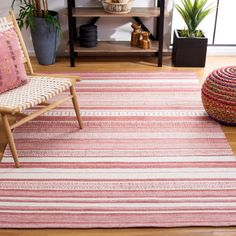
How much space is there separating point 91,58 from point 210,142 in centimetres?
181

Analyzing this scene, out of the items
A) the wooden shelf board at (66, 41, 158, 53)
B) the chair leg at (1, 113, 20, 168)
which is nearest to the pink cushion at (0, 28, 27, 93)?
the chair leg at (1, 113, 20, 168)

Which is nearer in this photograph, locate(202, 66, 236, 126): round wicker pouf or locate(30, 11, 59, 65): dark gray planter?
locate(202, 66, 236, 126): round wicker pouf

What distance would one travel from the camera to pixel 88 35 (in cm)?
374

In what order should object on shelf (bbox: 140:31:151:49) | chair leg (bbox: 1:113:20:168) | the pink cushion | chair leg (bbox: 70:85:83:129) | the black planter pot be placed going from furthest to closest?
object on shelf (bbox: 140:31:151:49)
the black planter pot
chair leg (bbox: 70:85:83:129)
the pink cushion
chair leg (bbox: 1:113:20:168)

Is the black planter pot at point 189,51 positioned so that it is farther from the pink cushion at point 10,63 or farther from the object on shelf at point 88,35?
the pink cushion at point 10,63

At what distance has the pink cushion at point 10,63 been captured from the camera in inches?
97.3

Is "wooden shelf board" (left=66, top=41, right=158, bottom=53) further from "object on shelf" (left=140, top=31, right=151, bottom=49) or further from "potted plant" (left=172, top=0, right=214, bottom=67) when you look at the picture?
Answer: "potted plant" (left=172, top=0, right=214, bottom=67)

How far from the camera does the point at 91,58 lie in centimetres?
403

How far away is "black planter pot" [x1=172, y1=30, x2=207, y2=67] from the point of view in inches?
144

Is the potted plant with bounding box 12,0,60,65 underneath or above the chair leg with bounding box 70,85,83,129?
above

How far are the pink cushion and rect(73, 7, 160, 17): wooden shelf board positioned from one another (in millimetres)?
1122

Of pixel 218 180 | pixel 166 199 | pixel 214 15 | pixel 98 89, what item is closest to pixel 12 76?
pixel 98 89

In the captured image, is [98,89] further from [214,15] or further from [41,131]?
[214,15]

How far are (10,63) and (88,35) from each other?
1362 mm
